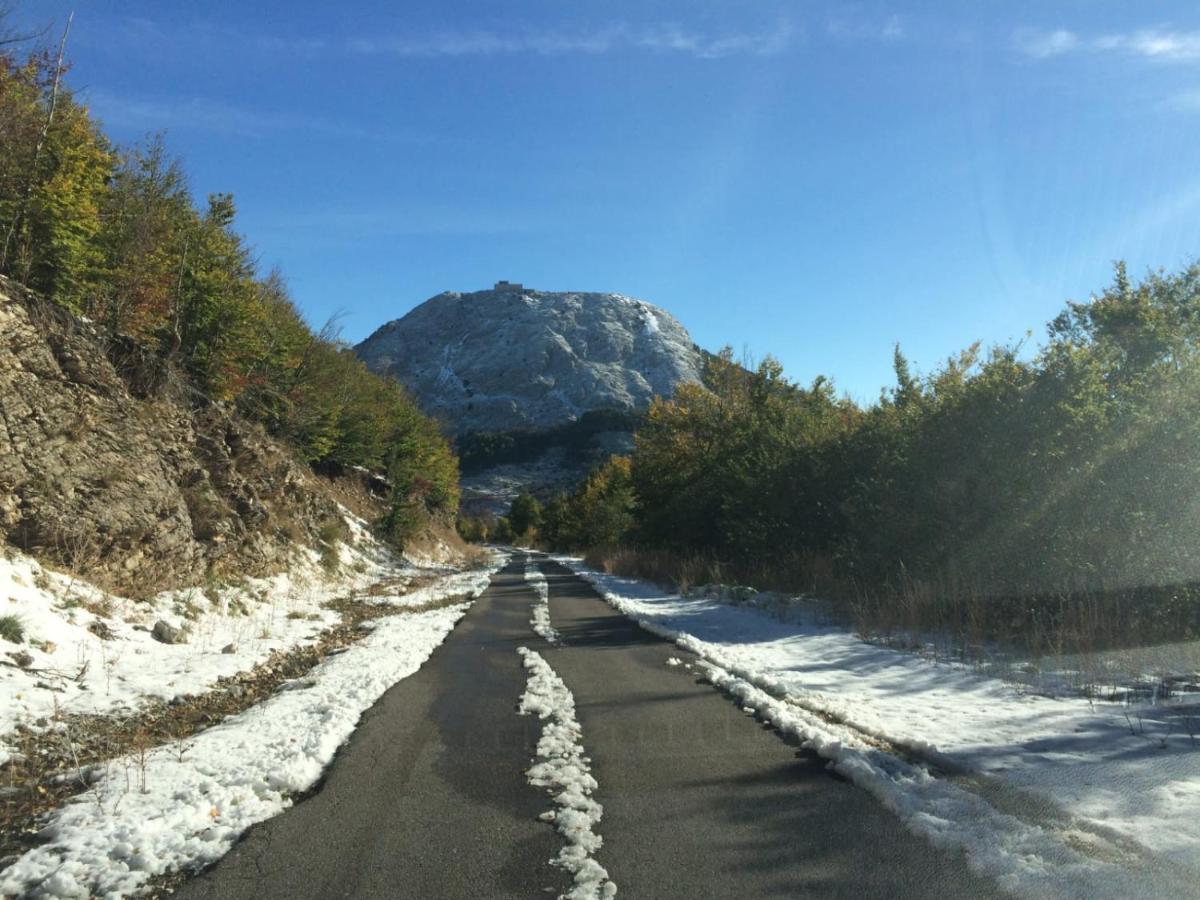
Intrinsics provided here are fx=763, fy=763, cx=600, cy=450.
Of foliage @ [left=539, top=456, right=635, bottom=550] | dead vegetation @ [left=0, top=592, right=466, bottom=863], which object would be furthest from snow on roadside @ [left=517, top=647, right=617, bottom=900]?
foliage @ [left=539, top=456, right=635, bottom=550]

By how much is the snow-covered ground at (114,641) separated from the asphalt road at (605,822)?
268 cm

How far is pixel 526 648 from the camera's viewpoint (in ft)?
38.4

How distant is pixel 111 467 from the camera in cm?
1239

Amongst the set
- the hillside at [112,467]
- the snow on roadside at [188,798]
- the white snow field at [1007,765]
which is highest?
the hillside at [112,467]

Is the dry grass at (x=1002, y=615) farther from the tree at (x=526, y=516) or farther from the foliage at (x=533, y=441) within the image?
the foliage at (x=533, y=441)

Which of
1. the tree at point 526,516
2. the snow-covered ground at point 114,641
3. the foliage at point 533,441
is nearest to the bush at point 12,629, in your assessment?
the snow-covered ground at point 114,641

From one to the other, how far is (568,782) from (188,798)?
2459 mm

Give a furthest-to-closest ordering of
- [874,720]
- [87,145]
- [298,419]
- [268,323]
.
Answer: [298,419] < [268,323] < [87,145] < [874,720]

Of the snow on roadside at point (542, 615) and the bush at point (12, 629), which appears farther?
the snow on roadside at point (542, 615)

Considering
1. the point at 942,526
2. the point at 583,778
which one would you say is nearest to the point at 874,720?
the point at 583,778

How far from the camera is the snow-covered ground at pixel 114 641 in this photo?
282 inches

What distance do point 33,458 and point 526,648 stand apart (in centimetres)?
756

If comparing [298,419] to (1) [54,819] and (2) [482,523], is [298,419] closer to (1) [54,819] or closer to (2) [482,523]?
(1) [54,819]

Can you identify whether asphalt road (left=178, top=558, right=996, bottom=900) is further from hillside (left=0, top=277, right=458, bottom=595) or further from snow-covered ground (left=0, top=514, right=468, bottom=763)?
hillside (left=0, top=277, right=458, bottom=595)
